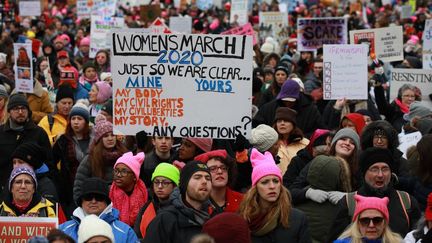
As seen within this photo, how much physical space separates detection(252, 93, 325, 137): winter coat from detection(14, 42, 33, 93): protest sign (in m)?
3.13

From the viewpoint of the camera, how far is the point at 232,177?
8.36 m

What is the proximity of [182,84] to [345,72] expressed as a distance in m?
3.93

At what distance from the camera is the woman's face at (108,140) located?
9703 mm

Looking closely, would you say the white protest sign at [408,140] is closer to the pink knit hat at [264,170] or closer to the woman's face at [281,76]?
the pink knit hat at [264,170]

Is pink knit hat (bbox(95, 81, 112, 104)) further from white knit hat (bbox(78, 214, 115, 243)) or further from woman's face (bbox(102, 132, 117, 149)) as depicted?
white knit hat (bbox(78, 214, 115, 243))

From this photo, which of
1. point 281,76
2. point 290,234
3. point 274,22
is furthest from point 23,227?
point 274,22

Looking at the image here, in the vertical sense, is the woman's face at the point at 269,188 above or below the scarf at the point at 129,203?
above

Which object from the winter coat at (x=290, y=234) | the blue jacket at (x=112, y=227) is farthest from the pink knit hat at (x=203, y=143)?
the winter coat at (x=290, y=234)

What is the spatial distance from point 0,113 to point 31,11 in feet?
55.5

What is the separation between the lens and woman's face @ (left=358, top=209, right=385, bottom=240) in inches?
272

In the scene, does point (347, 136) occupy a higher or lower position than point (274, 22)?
lower

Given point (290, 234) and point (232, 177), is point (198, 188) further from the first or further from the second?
point (232, 177)

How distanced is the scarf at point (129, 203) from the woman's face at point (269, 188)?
1478mm

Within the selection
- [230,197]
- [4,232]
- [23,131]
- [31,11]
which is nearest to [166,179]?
[230,197]
